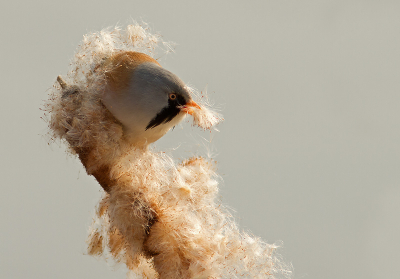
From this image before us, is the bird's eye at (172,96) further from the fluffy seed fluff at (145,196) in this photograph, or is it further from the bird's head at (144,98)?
the fluffy seed fluff at (145,196)

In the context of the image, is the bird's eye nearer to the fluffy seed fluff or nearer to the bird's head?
the bird's head

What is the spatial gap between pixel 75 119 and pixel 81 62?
Result: 224 mm

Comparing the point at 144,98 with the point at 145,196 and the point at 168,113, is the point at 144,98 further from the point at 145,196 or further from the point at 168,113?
the point at 145,196

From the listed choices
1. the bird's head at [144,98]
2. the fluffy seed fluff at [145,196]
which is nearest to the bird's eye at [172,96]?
the bird's head at [144,98]

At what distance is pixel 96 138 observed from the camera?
1.33m

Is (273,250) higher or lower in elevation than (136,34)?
lower

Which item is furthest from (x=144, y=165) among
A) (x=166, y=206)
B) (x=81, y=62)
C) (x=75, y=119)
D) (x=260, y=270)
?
(x=260, y=270)

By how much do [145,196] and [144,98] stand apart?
0.30 meters

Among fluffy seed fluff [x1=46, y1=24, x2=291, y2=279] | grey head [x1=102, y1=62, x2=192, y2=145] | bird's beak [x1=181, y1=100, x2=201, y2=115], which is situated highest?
bird's beak [x1=181, y1=100, x2=201, y2=115]

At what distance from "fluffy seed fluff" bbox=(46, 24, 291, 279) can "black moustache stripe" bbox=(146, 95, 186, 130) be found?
3.1 inches

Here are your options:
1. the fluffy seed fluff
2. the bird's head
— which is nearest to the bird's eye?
the bird's head

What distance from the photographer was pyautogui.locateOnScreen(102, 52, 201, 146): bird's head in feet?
4.38

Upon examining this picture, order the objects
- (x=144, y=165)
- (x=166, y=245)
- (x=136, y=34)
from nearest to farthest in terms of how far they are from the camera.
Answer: (x=166, y=245) → (x=144, y=165) → (x=136, y=34)

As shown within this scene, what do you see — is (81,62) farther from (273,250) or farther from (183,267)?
(273,250)
